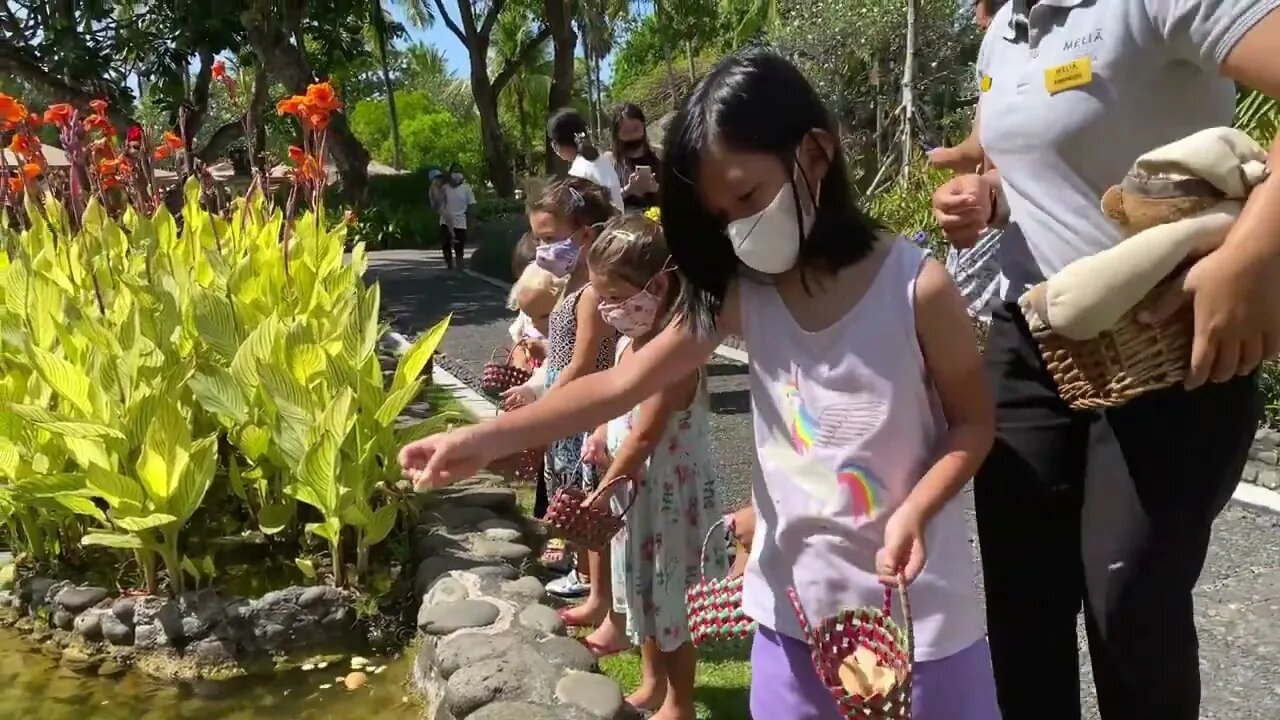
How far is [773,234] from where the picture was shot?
146 centimetres

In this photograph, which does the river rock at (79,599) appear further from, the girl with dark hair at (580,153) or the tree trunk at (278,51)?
the tree trunk at (278,51)

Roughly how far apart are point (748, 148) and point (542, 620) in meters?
1.76

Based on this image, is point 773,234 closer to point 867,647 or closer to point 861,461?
point 861,461

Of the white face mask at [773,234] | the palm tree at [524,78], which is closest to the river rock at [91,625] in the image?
the white face mask at [773,234]

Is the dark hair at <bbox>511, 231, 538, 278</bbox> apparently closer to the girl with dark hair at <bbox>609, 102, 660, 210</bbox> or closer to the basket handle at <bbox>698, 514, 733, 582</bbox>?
the girl with dark hair at <bbox>609, 102, 660, 210</bbox>

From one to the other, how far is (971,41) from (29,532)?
11.3 m

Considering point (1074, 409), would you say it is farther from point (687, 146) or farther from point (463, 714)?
point (463, 714)

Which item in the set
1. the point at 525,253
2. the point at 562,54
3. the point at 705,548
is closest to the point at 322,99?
the point at 525,253

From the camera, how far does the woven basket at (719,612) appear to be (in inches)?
72.2

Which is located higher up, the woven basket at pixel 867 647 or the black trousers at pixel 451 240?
the black trousers at pixel 451 240

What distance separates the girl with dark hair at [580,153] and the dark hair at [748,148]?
9.94 feet

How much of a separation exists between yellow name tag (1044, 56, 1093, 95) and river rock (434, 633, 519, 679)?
5.87ft

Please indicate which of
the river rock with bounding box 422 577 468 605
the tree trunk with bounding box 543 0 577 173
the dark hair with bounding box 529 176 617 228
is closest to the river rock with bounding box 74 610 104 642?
the river rock with bounding box 422 577 468 605

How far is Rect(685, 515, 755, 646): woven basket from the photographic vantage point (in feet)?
6.01
